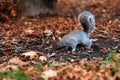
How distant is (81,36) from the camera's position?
25.8 ft

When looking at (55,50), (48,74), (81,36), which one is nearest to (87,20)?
(81,36)

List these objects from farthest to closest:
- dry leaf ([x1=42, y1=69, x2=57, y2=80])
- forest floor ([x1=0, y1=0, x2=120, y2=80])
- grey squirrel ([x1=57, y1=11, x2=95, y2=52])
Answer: grey squirrel ([x1=57, y1=11, x2=95, y2=52]) < forest floor ([x1=0, y1=0, x2=120, y2=80]) < dry leaf ([x1=42, y1=69, x2=57, y2=80])

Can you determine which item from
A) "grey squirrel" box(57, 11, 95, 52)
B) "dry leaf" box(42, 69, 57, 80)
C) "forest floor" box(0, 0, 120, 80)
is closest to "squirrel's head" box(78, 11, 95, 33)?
"grey squirrel" box(57, 11, 95, 52)

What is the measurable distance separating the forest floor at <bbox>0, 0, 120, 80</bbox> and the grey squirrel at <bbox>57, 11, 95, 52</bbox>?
4.7 inches

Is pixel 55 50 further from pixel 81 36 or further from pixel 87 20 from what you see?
pixel 87 20

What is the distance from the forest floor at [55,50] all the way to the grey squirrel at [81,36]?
120 millimetres

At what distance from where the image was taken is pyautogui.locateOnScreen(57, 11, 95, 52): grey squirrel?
776cm

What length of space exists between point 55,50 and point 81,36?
0.52 metres

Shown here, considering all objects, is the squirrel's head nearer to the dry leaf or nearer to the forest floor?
the forest floor

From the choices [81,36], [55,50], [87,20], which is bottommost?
[55,50]

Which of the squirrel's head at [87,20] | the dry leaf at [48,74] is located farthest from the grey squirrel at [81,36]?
the dry leaf at [48,74]

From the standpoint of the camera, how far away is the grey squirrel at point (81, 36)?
776 centimetres

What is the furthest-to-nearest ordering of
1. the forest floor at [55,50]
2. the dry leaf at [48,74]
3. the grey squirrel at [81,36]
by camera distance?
the grey squirrel at [81,36], the forest floor at [55,50], the dry leaf at [48,74]

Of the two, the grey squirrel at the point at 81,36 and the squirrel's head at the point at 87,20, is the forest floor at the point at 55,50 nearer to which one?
the grey squirrel at the point at 81,36
